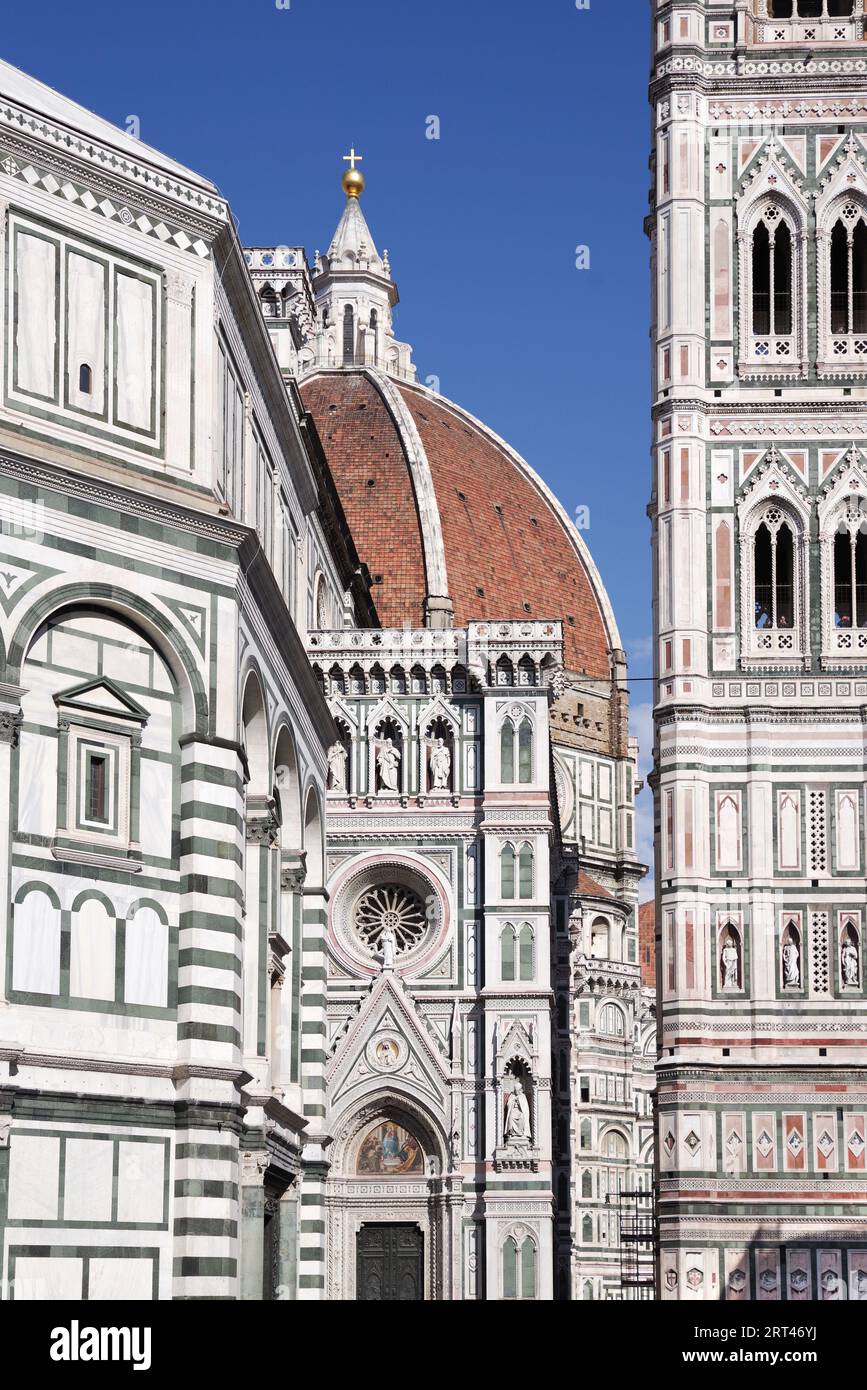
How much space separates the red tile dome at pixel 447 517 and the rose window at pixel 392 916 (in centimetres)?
3796

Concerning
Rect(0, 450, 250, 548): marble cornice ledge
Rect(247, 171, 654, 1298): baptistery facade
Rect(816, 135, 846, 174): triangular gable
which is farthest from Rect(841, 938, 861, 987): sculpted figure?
Rect(0, 450, 250, 548): marble cornice ledge

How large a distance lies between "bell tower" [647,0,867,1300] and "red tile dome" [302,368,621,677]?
48002mm

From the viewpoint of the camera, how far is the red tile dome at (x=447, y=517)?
3600 inches

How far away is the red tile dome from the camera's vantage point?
9144cm

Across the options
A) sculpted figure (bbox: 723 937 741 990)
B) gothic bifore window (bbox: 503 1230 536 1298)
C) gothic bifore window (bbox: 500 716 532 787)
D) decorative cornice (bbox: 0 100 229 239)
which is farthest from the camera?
gothic bifore window (bbox: 500 716 532 787)

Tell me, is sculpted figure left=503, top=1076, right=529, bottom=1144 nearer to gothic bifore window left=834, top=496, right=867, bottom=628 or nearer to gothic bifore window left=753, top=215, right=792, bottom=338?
gothic bifore window left=834, top=496, right=867, bottom=628

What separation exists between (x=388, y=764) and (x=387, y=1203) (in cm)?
885

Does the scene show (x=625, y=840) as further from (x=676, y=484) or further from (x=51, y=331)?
(x=51, y=331)

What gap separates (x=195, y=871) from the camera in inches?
773

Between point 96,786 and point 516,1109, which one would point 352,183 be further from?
point 96,786

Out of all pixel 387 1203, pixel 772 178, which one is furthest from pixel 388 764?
pixel 772 178

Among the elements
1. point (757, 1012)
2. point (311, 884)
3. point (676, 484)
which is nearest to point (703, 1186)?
point (757, 1012)
